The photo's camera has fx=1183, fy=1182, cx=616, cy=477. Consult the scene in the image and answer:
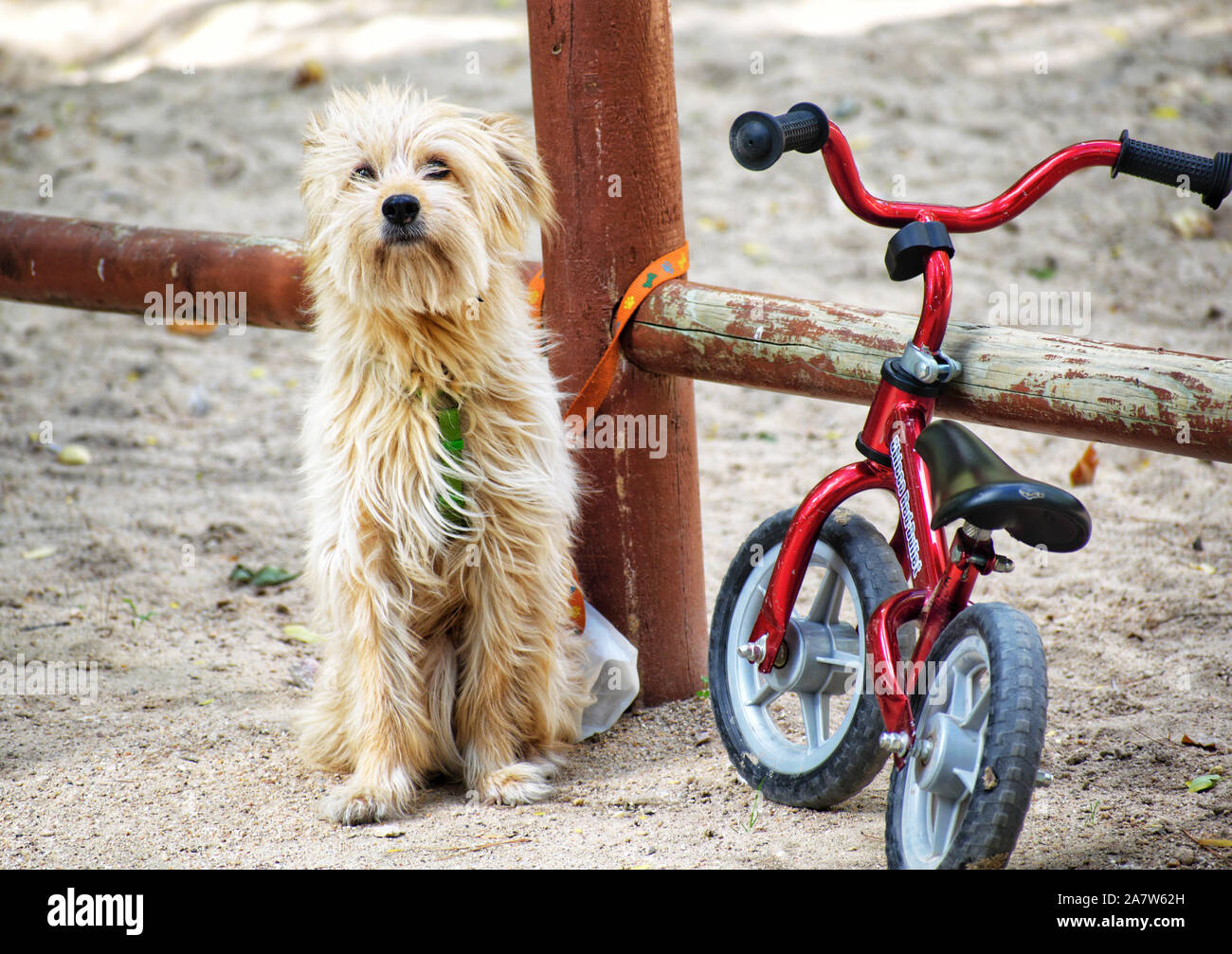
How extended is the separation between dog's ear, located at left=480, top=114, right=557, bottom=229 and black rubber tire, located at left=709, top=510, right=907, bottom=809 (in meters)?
1.03

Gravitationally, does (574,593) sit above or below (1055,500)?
below

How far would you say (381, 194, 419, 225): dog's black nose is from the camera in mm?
2773

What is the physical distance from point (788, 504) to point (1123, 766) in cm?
201

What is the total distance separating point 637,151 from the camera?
317cm

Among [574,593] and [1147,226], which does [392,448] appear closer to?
[574,593]

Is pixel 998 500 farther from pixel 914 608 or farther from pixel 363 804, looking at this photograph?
pixel 363 804

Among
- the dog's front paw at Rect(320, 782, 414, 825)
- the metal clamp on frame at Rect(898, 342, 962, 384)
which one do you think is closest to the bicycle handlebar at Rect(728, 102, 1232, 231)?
the metal clamp on frame at Rect(898, 342, 962, 384)

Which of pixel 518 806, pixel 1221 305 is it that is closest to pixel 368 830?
pixel 518 806

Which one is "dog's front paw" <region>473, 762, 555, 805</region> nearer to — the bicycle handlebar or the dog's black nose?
the dog's black nose

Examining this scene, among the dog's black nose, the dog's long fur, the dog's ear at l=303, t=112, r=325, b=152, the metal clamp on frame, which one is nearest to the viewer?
the metal clamp on frame

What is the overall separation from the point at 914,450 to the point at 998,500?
41cm

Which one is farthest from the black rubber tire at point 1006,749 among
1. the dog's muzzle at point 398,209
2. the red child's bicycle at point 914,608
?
the dog's muzzle at point 398,209

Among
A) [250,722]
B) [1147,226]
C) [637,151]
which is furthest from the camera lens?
[1147,226]

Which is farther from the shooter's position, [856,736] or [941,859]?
[856,736]
